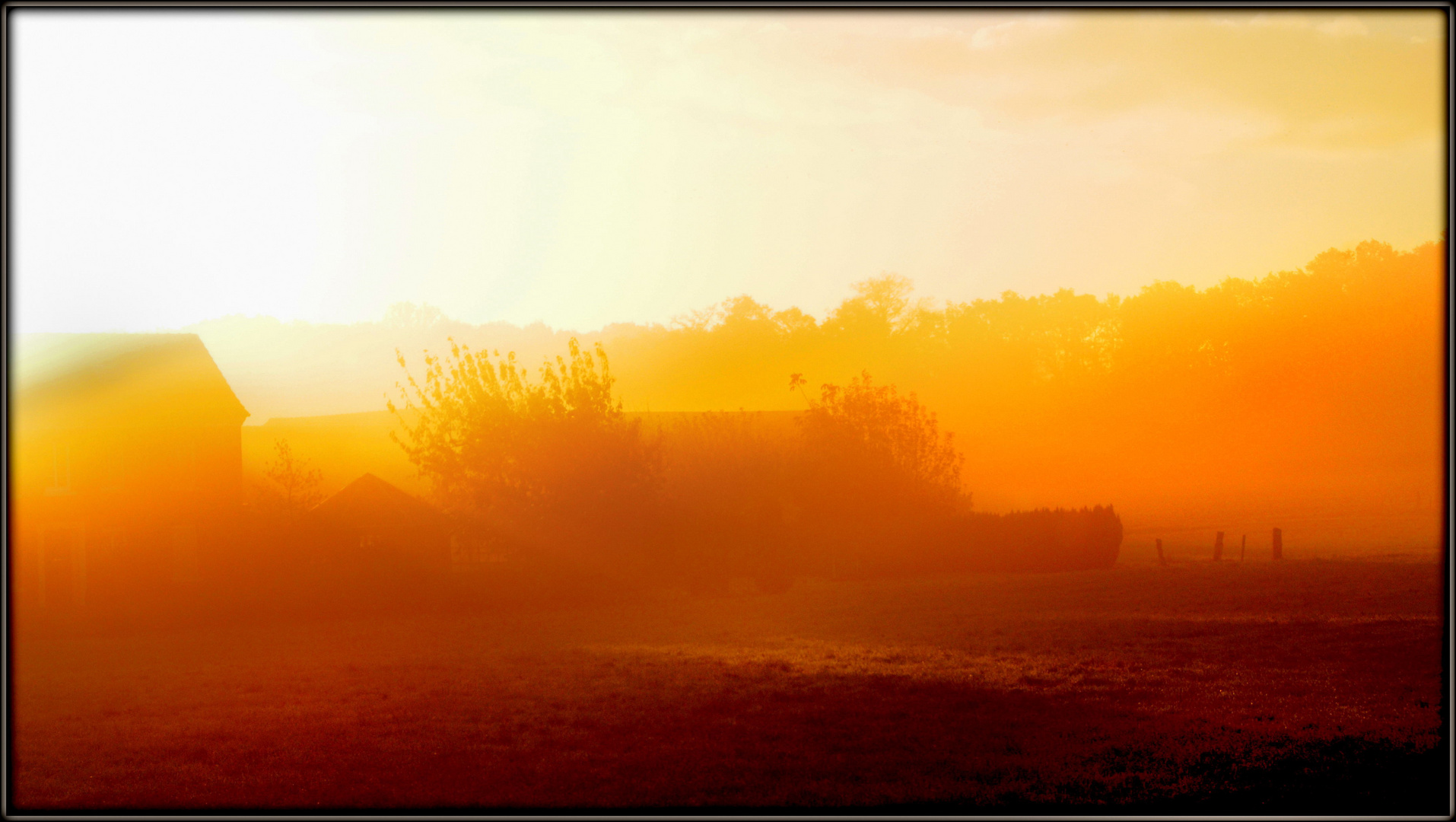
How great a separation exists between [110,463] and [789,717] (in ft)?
84.4

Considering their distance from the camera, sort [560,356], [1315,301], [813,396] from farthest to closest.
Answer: [1315,301] < [813,396] < [560,356]

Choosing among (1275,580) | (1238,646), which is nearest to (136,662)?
(1238,646)

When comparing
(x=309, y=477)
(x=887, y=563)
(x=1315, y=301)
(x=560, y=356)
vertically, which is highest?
(x=1315, y=301)

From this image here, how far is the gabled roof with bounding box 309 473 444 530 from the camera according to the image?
3406 cm

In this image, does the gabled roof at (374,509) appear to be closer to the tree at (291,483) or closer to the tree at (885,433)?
the tree at (291,483)

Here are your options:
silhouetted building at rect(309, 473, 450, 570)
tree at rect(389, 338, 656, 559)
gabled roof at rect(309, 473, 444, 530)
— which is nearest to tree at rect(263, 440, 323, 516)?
tree at rect(389, 338, 656, 559)

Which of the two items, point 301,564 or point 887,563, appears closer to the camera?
point 301,564

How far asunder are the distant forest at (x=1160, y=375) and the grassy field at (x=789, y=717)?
43415 millimetres

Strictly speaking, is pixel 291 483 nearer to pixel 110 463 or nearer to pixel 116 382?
pixel 116 382

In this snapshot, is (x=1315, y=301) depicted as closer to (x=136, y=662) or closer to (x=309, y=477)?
(x=309, y=477)

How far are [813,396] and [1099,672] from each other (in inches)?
1257

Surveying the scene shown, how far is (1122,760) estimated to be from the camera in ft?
38.0

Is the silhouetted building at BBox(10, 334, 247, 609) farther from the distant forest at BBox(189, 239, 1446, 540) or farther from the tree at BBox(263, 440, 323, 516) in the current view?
the distant forest at BBox(189, 239, 1446, 540)

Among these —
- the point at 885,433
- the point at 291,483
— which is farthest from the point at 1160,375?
the point at 291,483
